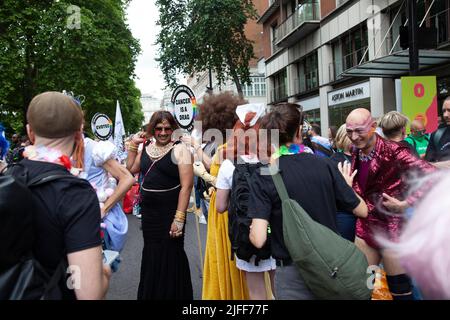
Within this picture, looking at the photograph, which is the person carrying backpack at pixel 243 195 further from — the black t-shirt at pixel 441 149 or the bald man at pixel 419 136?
the bald man at pixel 419 136

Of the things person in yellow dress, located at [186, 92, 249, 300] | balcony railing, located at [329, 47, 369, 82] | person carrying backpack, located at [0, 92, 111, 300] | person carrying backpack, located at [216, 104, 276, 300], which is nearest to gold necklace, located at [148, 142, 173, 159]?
person in yellow dress, located at [186, 92, 249, 300]

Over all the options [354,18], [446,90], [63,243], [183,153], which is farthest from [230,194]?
[354,18]

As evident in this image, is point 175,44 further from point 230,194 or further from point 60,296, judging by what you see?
point 60,296

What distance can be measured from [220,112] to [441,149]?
85.7 inches

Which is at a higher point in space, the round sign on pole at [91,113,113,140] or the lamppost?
the lamppost

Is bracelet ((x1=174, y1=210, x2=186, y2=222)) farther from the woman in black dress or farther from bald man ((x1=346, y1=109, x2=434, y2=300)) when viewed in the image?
bald man ((x1=346, y1=109, x2=434, y2=300))

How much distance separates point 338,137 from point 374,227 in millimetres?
1327

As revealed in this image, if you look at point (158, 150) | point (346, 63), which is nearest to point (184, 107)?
point (158, 150)

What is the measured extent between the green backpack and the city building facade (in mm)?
11206

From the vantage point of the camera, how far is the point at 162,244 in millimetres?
3713

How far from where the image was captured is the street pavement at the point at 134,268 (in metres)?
4.72

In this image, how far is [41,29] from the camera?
19.3m

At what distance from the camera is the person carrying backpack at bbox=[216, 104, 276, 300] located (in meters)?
2.85

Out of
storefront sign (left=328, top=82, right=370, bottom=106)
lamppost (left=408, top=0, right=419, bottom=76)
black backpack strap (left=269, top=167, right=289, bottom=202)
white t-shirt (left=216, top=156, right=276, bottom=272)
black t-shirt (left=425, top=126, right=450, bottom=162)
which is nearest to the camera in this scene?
black backpack strap (left=269, top=167, right=289, bottom=202)
